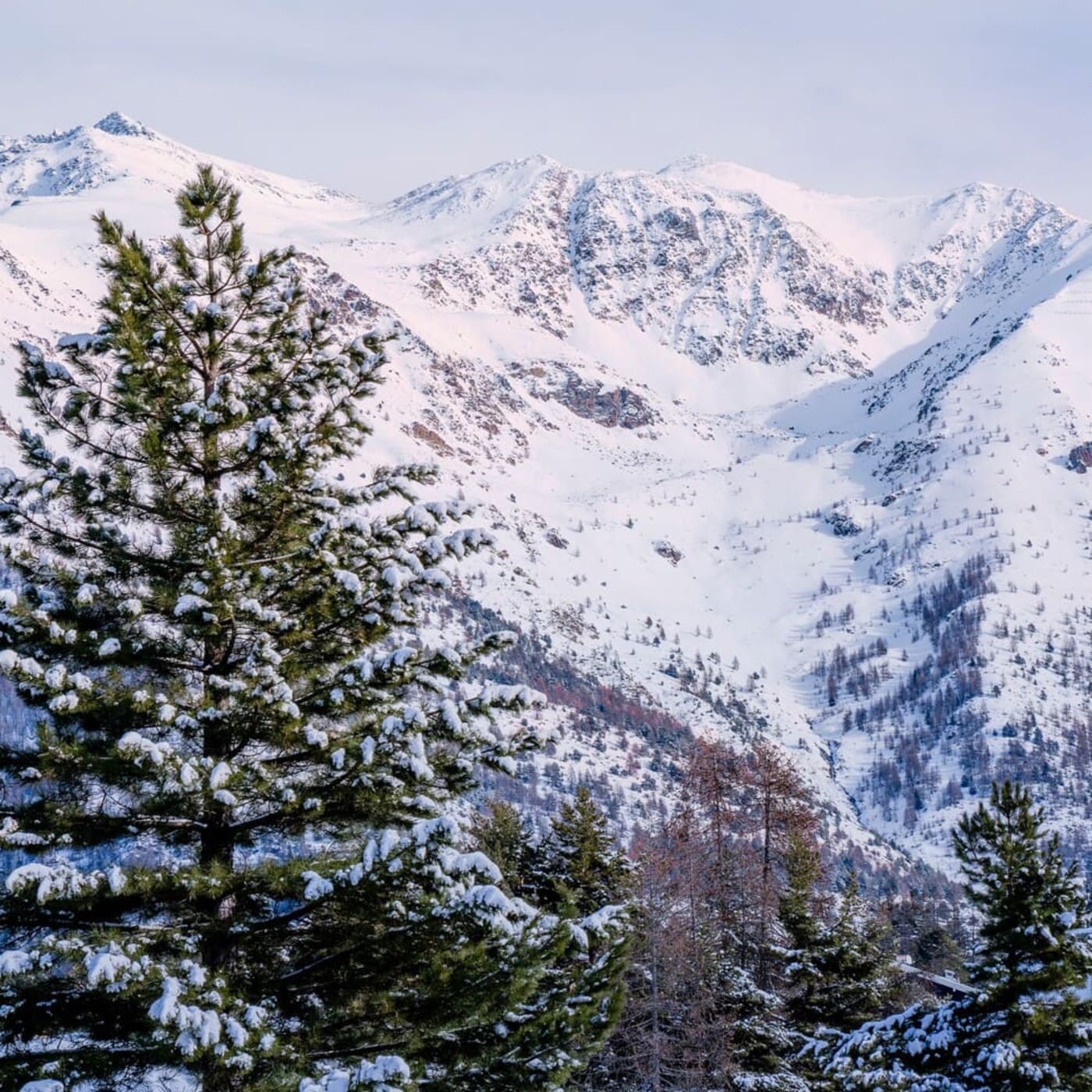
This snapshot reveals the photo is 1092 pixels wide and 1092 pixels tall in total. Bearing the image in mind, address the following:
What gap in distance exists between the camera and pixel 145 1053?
9.83 metres

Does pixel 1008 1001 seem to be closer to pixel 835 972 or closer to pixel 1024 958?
pixel 1024 958

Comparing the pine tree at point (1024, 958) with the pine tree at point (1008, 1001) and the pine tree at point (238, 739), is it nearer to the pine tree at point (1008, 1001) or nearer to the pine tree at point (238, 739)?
the pine tree at point (1008, 1001)

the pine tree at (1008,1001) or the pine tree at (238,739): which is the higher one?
the pine tree at (238,739)

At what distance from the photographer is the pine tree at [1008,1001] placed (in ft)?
59.9

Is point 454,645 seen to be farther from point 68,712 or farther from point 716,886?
point 716,886

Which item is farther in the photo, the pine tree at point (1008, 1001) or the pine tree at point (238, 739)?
the pine tree at point (1008, 1001)

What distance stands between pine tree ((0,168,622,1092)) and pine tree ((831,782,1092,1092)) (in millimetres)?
11507

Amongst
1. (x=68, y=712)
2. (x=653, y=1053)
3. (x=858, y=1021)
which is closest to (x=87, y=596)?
(x=68, y=712)

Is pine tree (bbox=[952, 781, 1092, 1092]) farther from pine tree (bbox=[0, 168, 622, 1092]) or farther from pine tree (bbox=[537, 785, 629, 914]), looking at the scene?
pine tree (bbox=[537, 785, 629, 914])

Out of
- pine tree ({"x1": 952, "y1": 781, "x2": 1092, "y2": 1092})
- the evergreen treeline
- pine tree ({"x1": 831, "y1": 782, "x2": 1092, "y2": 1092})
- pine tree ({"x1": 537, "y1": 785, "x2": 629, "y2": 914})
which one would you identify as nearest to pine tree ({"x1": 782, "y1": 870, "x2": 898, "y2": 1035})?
pine tree ({"x1": 537, "y1": 785, "x2": 629, "y2": 914})

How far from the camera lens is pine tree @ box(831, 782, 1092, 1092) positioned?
18.3 meters

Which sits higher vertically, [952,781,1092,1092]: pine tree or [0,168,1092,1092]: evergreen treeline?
[0,168,1092,1092]: evergreen treeline

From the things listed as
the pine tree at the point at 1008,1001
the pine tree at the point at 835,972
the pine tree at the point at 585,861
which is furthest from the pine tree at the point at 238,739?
the pine tree at the point at 835,972

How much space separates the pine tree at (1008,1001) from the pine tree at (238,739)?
1151 cm
